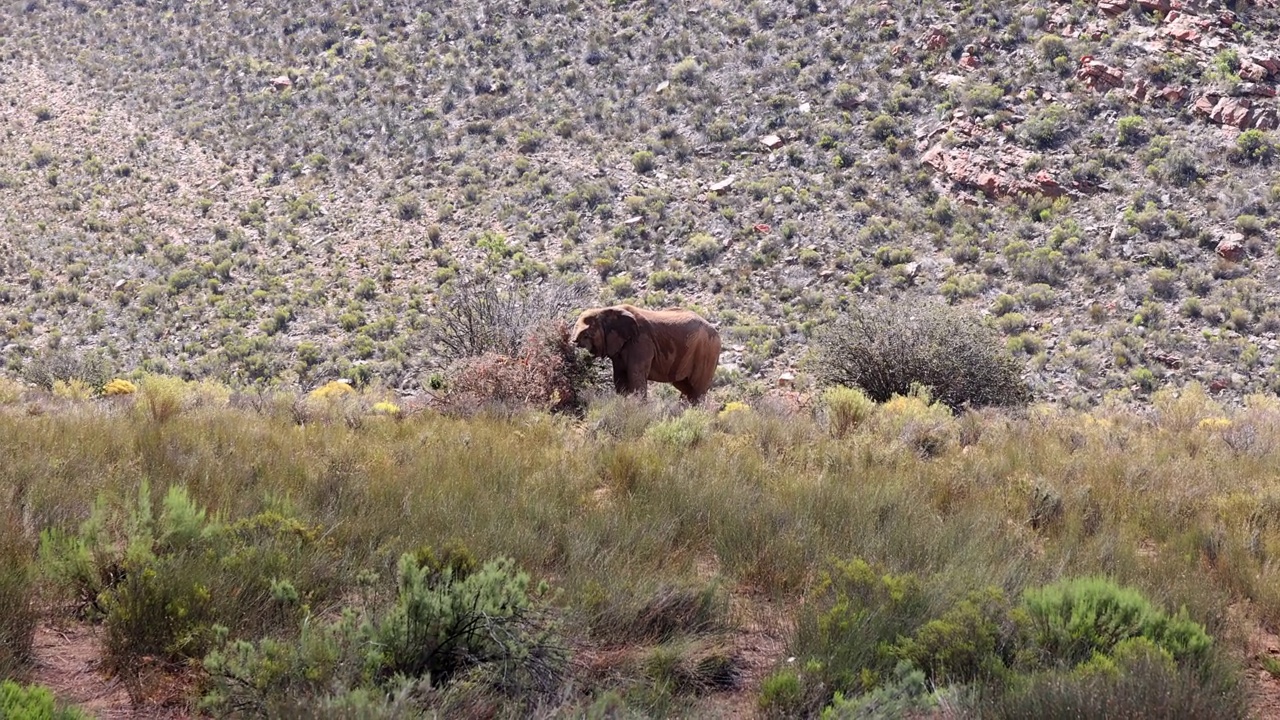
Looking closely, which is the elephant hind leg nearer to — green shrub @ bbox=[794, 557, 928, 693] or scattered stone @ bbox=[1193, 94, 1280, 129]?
green shrub @ bbox=[794, 557, 928, 693]

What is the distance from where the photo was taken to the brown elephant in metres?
14.5

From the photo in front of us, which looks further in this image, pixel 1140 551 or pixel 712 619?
pixel 1140 551

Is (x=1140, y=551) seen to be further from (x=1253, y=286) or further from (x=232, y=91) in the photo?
(x=232, y=91)

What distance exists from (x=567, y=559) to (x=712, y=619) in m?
0.91

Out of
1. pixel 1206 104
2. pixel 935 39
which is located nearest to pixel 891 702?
pixel 1206 104

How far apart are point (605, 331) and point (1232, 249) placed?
1999cm

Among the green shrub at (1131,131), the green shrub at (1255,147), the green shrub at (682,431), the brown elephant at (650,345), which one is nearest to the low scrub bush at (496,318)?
the brown elephant at (650,345)

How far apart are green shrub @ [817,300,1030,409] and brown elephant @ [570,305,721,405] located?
11.9ft

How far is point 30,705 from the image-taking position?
3.51 m

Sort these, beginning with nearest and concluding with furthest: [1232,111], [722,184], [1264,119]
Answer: [1264,119], [1232,111], [722,184]

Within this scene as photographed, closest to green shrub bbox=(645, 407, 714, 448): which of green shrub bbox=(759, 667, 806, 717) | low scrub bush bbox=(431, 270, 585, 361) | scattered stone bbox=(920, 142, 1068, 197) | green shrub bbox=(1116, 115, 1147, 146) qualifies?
green shrub bbox=(759, 667, 806, 717)

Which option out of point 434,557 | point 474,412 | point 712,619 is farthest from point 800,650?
point 474,412

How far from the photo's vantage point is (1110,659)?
4352 mm

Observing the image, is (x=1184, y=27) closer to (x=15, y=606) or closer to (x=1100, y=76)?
(x=1100, y=76)
